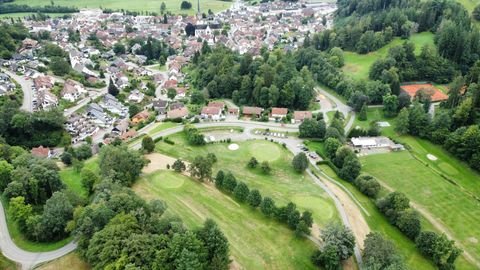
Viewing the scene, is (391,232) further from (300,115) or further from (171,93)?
(171,93)

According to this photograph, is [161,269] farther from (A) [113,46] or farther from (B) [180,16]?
(B) [180,16]

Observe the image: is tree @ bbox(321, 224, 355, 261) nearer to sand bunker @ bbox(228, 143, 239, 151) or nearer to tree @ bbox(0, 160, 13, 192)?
sand bunker @ bbox(228, 143, 239, 151)

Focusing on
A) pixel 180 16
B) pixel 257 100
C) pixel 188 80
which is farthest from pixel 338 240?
pixel 180 16

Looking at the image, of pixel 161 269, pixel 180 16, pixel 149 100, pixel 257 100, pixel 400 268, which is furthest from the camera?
pixel 180 16

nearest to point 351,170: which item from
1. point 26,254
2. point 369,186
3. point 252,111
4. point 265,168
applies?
point 369,186

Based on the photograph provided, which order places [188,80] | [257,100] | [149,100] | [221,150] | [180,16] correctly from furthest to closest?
[180,16], [188,80], [149,100], [257,100], [221,150]

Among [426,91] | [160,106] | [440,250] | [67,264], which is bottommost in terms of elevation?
[440,250]

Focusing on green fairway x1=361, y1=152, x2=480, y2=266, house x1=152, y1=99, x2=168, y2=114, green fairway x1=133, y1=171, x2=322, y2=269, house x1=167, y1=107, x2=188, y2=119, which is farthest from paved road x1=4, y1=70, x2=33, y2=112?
green fairway x1=361, y1=152, x2=480, y2=266
